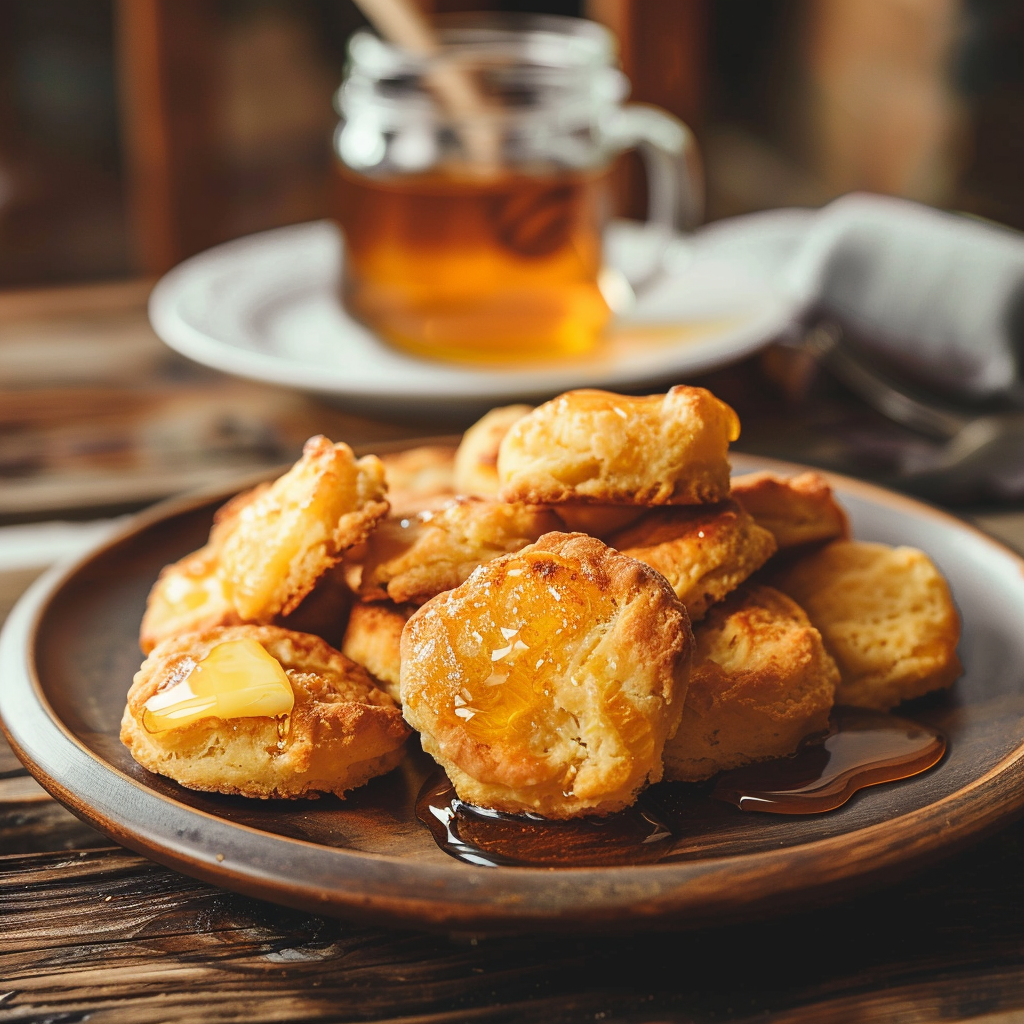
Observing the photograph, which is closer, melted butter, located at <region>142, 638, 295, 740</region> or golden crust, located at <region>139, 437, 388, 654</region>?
melted butter, located at <region>142, 638, 295, 740</region>

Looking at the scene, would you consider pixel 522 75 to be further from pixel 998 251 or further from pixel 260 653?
pixel 260 653

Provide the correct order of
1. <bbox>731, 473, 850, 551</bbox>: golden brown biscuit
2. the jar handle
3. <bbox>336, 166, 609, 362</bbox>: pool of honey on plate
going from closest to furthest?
1. <bbox>731, 473, 850, 551</bbox>: golden brown biscuit
2. <bbox>336, 166, 609, 362</bbox>: pool of honey on plate
3. the jar handle

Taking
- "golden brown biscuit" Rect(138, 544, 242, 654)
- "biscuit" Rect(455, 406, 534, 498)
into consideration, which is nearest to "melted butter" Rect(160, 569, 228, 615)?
"golden brown biscuit" Rect(138, 544, 242, 654)

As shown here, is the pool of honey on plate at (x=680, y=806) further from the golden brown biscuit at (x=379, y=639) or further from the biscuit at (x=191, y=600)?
the biscuit at (x=191, y=600)

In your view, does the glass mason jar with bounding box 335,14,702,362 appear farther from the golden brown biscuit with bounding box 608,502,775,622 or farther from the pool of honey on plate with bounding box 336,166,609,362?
the golden brown biscuit with bounding box 608,502,775,622

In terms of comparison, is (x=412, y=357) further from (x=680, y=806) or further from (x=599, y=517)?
(x=680, y=806)

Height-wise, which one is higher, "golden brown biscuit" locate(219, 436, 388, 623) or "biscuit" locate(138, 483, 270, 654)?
"golden brown biscuit" locate(219, 436, 388, 623)

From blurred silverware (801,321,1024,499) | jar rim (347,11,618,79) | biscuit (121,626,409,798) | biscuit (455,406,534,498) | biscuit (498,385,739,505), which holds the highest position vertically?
jar rim (347,11,618,79)

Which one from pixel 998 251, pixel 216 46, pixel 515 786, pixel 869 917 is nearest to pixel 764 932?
pixel 869 917
